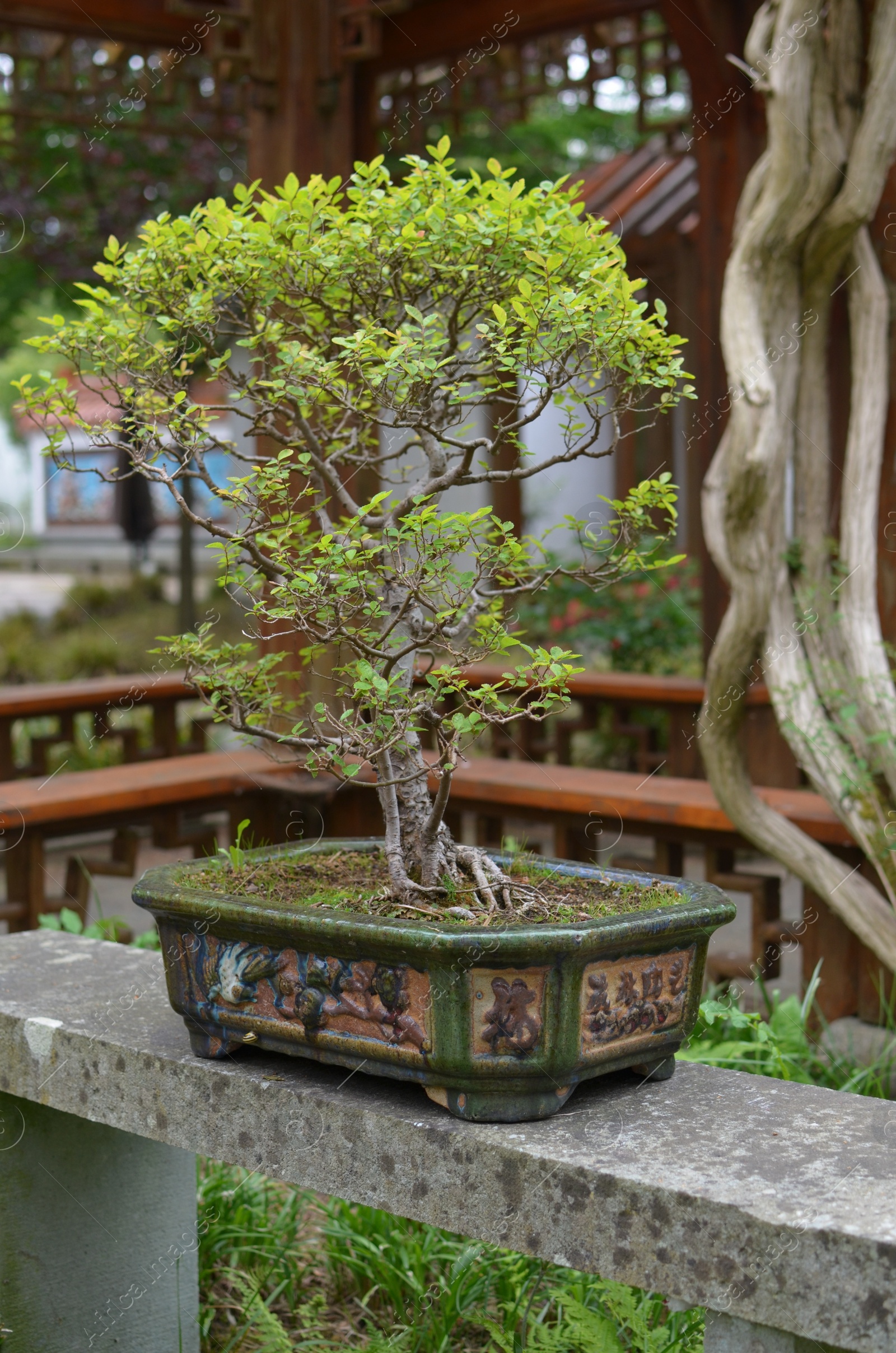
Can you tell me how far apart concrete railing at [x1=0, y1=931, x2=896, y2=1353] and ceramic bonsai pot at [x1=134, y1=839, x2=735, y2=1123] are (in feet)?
0.19

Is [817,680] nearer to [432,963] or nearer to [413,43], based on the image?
[432,963]

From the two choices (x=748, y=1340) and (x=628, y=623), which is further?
(x=628, y=623)

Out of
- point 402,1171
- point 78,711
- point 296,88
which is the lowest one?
point 402,1171

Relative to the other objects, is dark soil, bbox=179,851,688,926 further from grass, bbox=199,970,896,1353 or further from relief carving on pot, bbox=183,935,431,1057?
grass, bbox=199,970,896,1353

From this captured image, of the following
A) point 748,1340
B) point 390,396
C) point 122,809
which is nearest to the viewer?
point 748,1340

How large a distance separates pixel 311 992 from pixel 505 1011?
281mm

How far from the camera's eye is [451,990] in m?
1.61

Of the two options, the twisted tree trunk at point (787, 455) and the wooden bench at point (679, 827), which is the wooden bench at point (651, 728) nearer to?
the wooden bench at point (679, 827)

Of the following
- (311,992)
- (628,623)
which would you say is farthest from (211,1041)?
(628,623)

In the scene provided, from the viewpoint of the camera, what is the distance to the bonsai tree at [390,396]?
1.77 meters

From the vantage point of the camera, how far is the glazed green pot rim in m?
1.59

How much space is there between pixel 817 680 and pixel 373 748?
202 cm

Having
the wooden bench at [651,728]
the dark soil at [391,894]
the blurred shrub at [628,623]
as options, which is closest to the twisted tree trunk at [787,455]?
the wooden bench at [651,728]

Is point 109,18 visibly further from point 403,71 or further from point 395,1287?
point 395,1287
